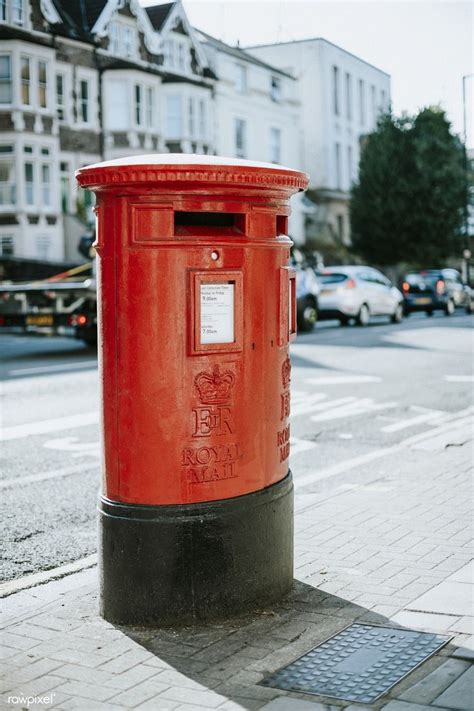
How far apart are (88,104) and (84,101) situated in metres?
0.18

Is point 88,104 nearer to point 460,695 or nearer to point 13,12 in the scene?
point 13,12

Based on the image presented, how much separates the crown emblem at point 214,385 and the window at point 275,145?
145 feet

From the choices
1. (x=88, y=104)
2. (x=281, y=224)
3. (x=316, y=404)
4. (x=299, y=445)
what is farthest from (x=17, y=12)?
(x=281, y=224)

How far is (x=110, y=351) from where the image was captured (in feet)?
14.0

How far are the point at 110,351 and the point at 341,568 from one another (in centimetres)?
165

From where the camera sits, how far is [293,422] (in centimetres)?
992

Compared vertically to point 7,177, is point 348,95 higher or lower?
higher

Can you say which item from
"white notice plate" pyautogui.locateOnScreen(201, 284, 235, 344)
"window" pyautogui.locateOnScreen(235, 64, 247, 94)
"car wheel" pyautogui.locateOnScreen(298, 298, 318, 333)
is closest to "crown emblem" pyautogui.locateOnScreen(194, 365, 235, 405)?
"white notice plate" pyautogui.locateOnScreen(201, 284, 235, 344)

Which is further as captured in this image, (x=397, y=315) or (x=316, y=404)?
(x=397, y=315)

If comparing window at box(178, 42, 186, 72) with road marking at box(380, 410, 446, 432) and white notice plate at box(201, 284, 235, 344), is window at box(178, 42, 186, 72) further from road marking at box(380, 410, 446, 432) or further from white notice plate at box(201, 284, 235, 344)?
white notice plate at box(201, 284, 235, 344)

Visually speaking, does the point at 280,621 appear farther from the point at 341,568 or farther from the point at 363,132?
the point at 363,132

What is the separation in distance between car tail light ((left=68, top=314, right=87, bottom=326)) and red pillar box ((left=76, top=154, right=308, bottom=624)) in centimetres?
1318

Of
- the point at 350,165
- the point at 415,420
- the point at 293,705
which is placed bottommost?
the point at 293,705

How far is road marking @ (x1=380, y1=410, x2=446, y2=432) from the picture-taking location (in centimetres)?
965
